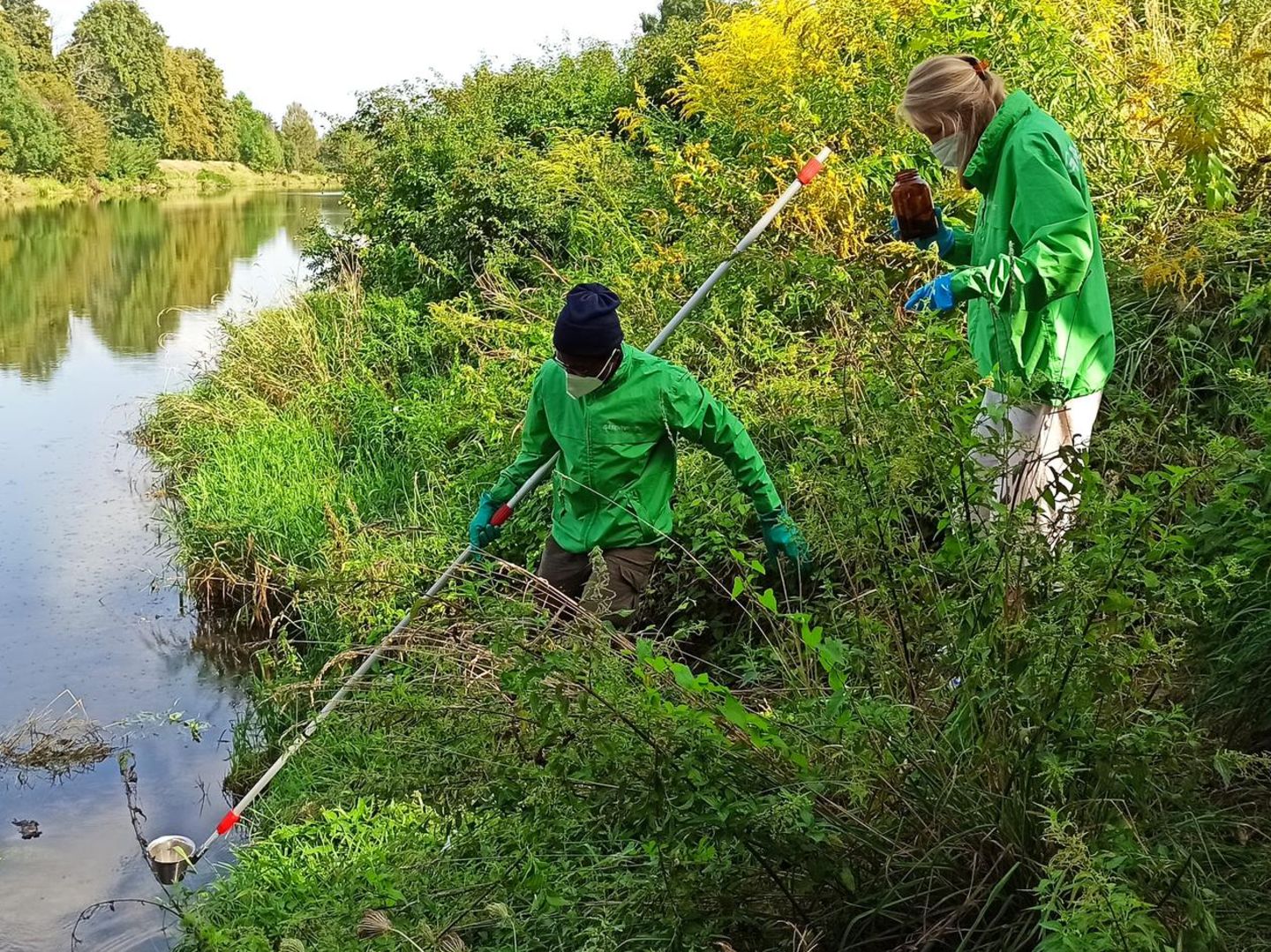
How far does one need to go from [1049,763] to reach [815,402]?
315cm

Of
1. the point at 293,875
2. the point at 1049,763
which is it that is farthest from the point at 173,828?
the point at 1049,763

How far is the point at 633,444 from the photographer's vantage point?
13.0 feet

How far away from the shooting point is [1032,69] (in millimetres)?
5621

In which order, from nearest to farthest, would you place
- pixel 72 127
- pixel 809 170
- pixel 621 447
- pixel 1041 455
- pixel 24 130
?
pixel 1041 455
pixel 621 447
pixel 809 170
pixel 24 130
pixel 72 127

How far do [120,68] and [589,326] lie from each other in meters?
68.3

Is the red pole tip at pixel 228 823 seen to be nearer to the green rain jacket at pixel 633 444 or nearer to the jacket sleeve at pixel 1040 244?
the green rain jacket at pixel 633 444

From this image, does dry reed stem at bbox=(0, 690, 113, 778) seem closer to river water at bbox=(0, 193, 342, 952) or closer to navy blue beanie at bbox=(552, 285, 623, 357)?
river water at bbox=(0, 193, 342, 952)

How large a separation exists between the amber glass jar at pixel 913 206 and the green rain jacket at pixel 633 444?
33.5 inches

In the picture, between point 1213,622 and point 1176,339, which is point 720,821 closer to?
point 1213,622

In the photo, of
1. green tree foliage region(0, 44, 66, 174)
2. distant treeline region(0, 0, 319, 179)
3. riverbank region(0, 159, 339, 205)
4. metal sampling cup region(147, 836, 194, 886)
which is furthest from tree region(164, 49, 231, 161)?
metal sampling cup region(147, 836, 194, 886)

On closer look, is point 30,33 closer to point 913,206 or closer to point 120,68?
point 120,68

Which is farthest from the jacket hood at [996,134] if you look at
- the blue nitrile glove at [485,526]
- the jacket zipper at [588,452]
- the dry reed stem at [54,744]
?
the dry reed stem at [54,744]

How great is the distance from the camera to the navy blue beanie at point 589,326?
12.2 ft

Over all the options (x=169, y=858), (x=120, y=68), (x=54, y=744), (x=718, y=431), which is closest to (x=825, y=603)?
(x=718, y=431)
